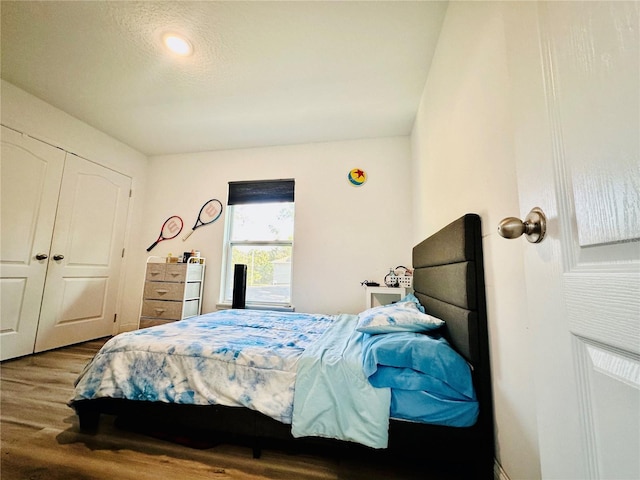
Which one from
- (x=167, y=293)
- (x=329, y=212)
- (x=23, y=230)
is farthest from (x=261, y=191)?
(x=23, y=230)

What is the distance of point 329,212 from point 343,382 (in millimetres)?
2377

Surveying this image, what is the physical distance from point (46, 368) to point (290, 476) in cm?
254

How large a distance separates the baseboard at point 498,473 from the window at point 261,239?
2567 mm

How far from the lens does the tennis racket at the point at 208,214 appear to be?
140 inches

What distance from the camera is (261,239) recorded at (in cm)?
351

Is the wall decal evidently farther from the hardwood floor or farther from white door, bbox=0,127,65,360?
white door, bbox=0,127,65,360

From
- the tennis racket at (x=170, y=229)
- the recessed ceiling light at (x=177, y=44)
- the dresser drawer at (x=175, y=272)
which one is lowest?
the dresser drawer at (x=175, y=272)

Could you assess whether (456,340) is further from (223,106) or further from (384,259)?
(223,106)

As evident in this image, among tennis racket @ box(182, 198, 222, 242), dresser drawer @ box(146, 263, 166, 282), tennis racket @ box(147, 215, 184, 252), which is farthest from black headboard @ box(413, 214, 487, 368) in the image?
tennis racket @ box(147, 215, 184, 252)

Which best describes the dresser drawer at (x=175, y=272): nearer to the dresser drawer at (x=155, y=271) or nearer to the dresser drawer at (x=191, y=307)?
the dresser drawer at (x=155, y=271)

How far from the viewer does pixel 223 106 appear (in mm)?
2705

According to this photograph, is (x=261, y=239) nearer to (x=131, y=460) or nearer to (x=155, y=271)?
(x=155, y=271)

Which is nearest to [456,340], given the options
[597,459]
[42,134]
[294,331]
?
[597,459]

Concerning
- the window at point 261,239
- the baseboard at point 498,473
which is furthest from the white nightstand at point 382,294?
the baseboard at point 498,473
